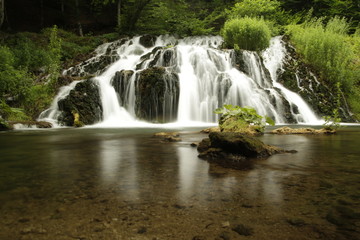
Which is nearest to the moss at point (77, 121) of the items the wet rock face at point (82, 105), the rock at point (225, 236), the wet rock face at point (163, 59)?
the wet rock face at point (82, 105)

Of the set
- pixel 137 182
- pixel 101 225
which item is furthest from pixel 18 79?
pixel 101 225

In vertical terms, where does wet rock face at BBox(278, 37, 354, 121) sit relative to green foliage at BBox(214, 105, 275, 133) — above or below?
above

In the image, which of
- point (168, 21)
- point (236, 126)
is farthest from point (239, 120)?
point (168, 21)

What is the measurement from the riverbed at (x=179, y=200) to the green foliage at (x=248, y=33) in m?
13.6

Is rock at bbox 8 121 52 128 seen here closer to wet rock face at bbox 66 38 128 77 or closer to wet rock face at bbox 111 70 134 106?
wet rock face at bbox 111 70 134 106

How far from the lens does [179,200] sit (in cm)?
201

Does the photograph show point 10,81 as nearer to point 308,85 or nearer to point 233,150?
point 233,150

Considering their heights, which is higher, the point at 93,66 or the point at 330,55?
the point at 330,55

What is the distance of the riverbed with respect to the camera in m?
1.50

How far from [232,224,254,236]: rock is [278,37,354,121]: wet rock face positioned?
44.1 ft

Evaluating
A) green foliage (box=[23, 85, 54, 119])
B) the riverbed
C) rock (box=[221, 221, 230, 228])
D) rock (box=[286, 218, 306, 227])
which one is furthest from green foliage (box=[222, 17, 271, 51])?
rock (box=[221, 221, 230, 228])

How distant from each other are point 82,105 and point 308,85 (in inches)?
475

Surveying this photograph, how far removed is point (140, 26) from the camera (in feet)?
76.1

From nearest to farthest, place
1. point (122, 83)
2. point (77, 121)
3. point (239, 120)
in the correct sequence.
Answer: point (239, 120) < point (77, 121) < point (122, 83)
